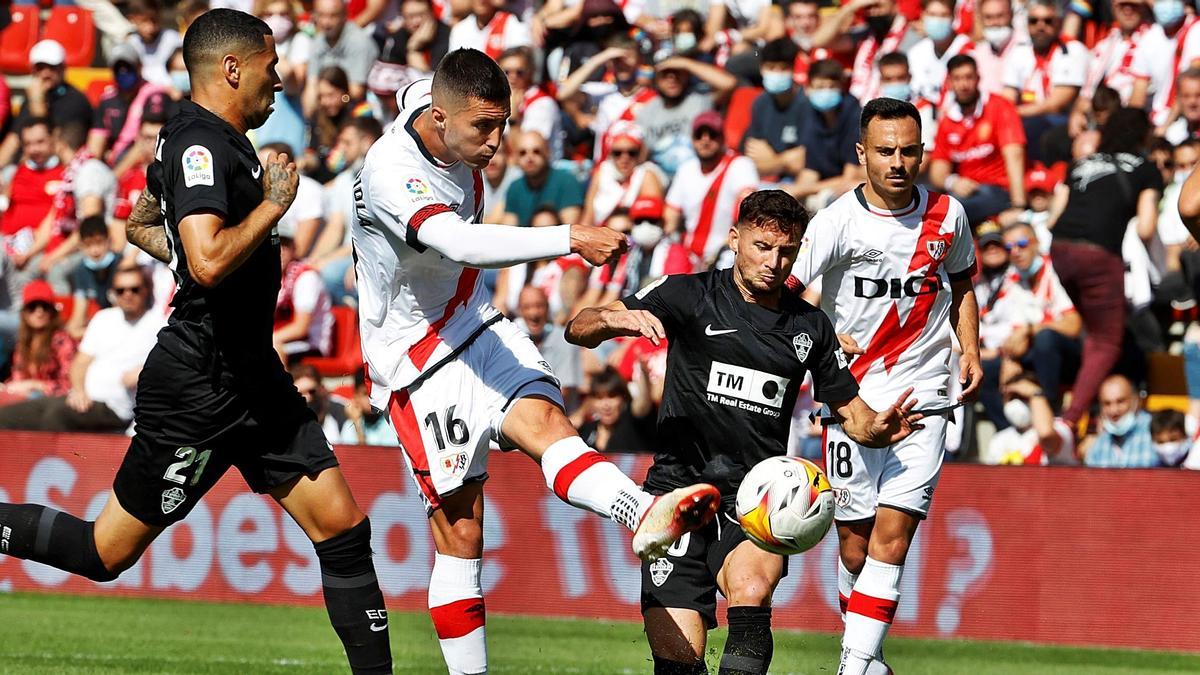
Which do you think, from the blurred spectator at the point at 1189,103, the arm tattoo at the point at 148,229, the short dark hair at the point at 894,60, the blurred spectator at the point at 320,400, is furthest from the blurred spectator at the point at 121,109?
the arm tattoo at the point at 148,229

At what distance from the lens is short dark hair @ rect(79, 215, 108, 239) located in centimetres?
1565

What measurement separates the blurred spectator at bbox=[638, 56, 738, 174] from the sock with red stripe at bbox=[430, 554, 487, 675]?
8.46m

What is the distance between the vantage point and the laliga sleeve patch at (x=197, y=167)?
634cm

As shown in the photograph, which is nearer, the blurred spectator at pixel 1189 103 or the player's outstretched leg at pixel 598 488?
the player's outstretched leg at pixel 598 488

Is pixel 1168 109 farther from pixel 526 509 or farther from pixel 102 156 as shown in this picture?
pixel 102 156

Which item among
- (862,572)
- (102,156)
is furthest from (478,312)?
(102,156)

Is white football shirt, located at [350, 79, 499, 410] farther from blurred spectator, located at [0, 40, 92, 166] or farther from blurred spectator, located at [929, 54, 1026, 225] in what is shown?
blurred spectator, located at [0, 40, 92, 166]

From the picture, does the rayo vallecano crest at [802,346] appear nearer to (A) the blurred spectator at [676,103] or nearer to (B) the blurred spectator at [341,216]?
(A) the blurred spectator at [676,103]

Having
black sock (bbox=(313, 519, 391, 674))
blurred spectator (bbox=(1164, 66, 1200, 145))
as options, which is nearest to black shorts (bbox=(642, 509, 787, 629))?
black sock (bbox=(313, 519, 391, 674))

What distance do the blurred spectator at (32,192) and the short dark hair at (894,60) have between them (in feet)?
28.4

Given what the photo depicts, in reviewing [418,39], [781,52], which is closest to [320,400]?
[418,39]

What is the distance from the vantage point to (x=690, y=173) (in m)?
14.3

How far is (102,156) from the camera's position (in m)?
17.5

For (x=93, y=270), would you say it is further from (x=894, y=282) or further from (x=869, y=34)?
(x=894, y=282)
